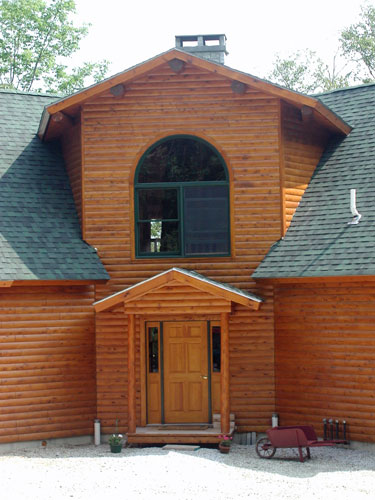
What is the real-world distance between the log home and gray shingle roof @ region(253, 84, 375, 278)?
4cm

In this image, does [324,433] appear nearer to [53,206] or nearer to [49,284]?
[49,284]

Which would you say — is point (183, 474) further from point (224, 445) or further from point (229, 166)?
→ point (229, 166)

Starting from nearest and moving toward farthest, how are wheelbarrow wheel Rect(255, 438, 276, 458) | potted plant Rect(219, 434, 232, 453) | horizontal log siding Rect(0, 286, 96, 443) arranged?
wheelbarrow wheel Rect(255, 438, 276, 458) → potted plant Rect(219, 434, 232, 453) → horizontal log siding Rect(0, 286, 96, 443)

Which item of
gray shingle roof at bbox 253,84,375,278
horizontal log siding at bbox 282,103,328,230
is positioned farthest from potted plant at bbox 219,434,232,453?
horizontal log siding at bbox 282,103,328,230

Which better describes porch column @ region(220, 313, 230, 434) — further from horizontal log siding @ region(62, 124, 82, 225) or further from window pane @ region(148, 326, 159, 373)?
horizontal log siding @ region(62, 124, 82, 225)

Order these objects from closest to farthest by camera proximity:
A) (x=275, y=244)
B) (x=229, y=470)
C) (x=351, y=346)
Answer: (x=229, y=470)
(x=351, y=346)
(x=275, y=244)

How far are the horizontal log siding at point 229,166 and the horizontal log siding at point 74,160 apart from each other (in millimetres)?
482

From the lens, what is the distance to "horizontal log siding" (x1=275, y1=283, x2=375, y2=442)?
13062 mm

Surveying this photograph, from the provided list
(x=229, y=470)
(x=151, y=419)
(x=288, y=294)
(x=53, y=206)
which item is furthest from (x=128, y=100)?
(x=229, y=470)

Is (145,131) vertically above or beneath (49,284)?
above

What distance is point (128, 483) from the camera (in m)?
10.8

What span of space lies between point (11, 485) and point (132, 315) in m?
3.90

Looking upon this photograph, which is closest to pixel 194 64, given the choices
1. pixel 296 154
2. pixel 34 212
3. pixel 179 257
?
pixel 296 154

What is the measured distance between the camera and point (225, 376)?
13312 millimetres
